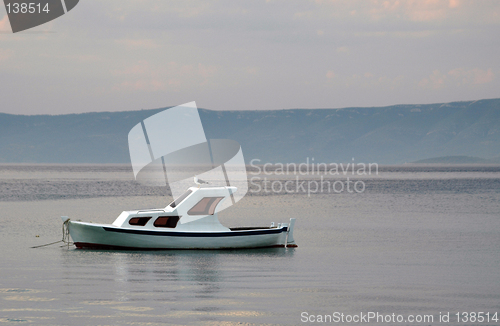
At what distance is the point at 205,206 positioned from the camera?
83.2ft

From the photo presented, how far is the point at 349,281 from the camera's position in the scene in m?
19.4

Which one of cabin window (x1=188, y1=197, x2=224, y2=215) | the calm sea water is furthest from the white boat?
the calm sea water

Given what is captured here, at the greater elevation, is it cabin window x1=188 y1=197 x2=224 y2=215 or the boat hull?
cabin window x1=188 y1=197 x2=224 y2=215

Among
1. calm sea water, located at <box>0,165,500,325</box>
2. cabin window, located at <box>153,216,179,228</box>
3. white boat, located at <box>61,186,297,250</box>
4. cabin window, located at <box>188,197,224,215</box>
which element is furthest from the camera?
cabin window, located at <box>188,197,224,215</box>

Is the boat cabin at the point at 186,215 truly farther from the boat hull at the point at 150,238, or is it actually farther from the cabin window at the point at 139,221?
the boat hull at the point at 150,238

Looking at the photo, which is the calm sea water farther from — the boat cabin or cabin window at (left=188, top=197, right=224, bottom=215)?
cabin window at (left=188, top=197, right=224, bottom=215)

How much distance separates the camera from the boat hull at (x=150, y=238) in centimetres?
2469

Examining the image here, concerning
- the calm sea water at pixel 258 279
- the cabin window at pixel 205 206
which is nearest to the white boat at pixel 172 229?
the cabin window at pixel 205 206

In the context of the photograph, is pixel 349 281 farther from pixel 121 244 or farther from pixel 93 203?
pixel 93 203

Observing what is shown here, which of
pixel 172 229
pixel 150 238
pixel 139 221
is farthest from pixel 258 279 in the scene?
pixel 139 221

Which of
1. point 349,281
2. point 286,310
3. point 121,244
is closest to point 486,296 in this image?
point 349,281

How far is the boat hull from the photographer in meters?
24.7

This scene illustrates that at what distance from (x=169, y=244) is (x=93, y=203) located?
102ft

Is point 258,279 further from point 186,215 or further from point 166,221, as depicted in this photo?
point 166,221
